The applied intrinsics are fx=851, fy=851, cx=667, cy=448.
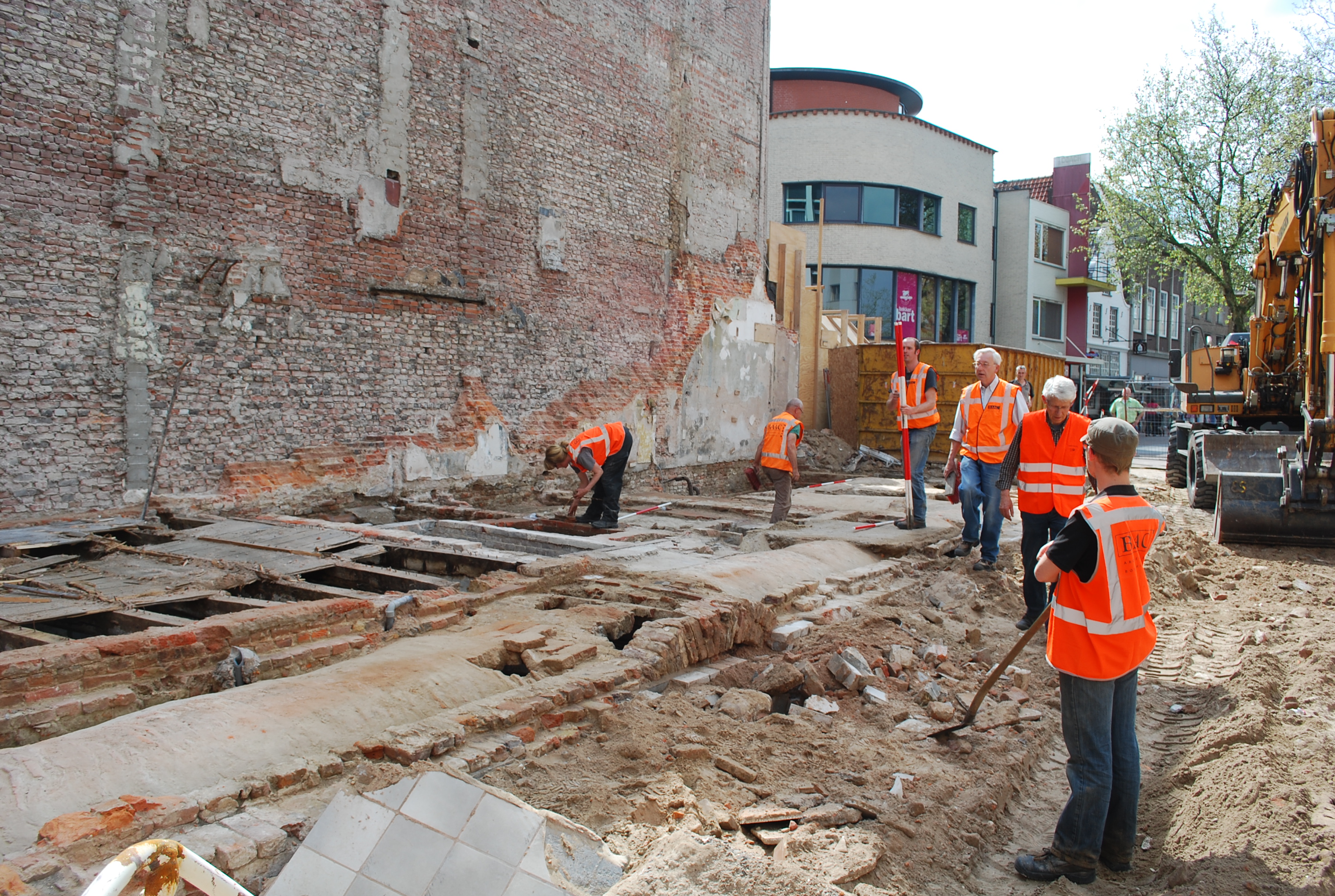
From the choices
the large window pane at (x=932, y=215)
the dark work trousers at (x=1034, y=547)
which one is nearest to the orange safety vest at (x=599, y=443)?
the dark work trousers at (x=1034, y=547)

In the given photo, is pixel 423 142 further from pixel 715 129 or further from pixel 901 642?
pixel 901 642

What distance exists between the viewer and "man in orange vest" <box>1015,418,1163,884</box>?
127 inches

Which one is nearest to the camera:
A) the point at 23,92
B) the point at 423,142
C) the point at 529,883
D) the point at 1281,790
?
the point at 529,883

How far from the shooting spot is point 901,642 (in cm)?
566

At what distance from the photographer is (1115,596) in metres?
3.21

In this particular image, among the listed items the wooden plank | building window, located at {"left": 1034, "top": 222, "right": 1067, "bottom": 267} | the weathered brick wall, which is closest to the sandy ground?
the wooden plank

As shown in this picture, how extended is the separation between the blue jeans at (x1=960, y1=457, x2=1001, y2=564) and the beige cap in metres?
3.92

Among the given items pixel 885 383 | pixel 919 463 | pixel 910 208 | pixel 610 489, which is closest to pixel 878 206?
pixel 910 208

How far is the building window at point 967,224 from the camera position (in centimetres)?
2703

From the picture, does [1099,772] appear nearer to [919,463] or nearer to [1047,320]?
[919,463]

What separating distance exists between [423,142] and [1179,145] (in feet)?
74.7

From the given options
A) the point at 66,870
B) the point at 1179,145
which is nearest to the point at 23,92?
the point at 66,870

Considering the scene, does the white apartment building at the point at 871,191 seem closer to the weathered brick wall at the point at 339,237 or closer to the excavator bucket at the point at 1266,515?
the weathered brick wall at the point at 339,237

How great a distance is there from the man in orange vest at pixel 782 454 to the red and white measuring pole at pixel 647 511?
5.12 feet
